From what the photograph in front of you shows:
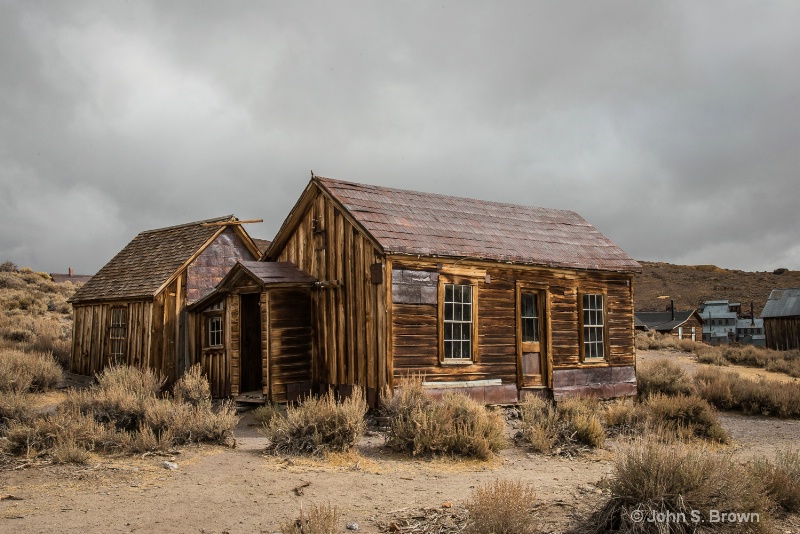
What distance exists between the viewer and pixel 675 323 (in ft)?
168

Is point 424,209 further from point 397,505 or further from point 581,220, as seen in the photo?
point 397,505

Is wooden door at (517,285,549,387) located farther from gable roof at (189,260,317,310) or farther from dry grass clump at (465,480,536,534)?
dry grass clump at (465,480,536,534)

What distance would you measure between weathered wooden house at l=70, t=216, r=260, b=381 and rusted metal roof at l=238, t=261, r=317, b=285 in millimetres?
3649

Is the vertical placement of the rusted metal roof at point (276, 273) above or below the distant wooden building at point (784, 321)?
above

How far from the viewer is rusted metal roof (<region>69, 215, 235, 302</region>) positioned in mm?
17750

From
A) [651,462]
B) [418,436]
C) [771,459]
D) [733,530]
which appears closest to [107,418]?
[418,436]

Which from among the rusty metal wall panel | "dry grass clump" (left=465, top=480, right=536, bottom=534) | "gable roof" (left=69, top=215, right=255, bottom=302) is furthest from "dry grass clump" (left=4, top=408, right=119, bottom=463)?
the rusty metal wall panel

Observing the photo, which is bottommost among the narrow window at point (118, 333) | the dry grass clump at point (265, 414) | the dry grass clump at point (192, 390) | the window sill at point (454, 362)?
the dry grass clump at point (265, 414)

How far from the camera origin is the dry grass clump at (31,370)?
1514cm

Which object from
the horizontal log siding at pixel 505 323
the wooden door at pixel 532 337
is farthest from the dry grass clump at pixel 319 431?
the wooden door at pixel 532 337

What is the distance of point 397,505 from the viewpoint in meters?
7.26

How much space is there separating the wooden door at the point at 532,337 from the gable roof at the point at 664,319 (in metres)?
39.8

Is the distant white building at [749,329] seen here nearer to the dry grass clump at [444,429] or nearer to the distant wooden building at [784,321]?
the distant wooden building at [784,321]

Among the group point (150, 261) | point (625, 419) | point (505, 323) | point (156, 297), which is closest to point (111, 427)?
point (156, 297)
